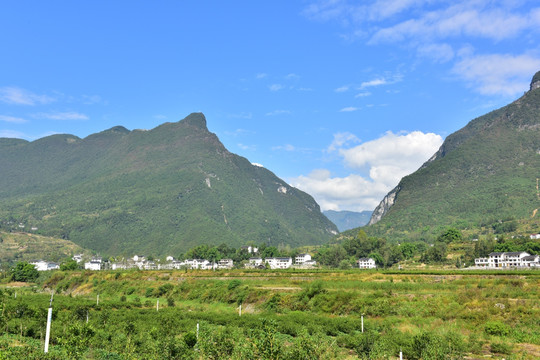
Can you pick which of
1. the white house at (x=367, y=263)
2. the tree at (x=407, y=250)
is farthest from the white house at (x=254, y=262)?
the tree at (x=407, y=250)

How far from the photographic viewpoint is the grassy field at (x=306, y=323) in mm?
22281

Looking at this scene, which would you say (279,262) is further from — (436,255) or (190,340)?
(190,340)

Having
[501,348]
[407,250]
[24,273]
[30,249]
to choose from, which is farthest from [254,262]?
[501,348]

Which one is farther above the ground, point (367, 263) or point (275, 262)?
point (367, 263)

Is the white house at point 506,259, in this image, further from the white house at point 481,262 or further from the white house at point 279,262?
the white house at point 279,262

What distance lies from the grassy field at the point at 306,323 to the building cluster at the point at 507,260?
41.5m

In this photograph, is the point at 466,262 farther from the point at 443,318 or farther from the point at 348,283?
the point at 443,318

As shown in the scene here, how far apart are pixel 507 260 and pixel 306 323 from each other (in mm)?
80892

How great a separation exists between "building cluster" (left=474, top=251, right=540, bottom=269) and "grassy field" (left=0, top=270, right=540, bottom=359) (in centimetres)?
4148

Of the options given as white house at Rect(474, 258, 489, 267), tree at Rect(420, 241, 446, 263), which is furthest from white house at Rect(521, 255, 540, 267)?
tree at Rect(420, 241, 446, 263)

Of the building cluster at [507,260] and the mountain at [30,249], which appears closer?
the building cluster at [507,260]

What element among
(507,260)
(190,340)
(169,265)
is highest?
(507,260)

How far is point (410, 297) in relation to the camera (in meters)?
47.0

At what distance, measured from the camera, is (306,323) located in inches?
1496
